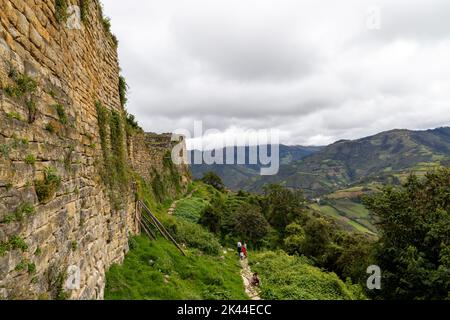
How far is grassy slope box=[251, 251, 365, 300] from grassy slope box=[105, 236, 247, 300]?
6.47ft

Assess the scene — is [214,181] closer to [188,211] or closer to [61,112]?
[188,211]

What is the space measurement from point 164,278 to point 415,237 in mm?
13307

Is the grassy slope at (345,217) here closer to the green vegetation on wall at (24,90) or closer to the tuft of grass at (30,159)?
the tuft of grass at (30,159)

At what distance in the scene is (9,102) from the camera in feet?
11.8

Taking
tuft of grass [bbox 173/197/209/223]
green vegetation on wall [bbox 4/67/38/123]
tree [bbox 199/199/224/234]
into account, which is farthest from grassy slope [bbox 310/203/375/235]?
green vegetation on wall [bbox 4/67/38/123]

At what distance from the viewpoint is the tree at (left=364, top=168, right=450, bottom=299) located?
13.1 meters

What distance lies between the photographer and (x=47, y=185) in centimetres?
440

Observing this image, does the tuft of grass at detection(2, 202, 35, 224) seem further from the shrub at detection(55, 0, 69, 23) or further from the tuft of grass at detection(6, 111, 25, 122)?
the shrub at detection(55, 0, 69, 23)

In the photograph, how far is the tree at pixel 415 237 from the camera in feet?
42.8

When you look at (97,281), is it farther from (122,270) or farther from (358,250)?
(358,250)

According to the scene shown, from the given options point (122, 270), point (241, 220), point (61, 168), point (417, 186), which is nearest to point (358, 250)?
point (417, 186)

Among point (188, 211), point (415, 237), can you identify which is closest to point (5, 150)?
point (415, 237)

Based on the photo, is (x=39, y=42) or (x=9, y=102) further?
(x=39, y=42)

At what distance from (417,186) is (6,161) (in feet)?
66.8
